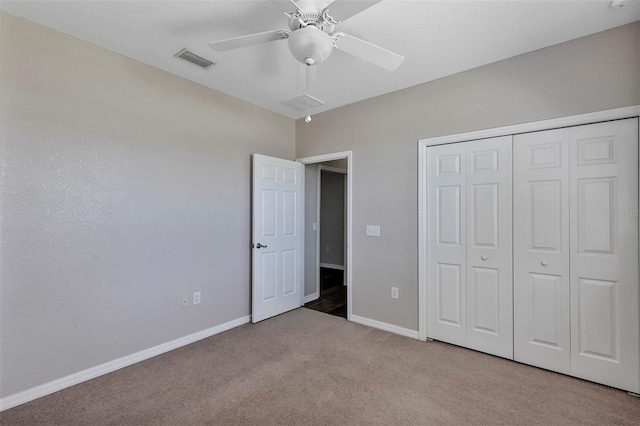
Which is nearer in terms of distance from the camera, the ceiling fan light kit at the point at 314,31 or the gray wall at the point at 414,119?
the ceiling fan light kit at the point at 314,31

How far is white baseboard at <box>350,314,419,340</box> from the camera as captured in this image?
2993mm

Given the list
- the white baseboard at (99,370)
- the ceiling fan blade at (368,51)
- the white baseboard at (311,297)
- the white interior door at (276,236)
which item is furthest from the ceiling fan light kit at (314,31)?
the white baseboard at (311,297)

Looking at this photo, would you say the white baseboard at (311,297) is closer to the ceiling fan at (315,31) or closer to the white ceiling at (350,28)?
the white ceiling at (350,28)

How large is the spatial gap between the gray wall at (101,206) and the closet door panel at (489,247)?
8.13 feet

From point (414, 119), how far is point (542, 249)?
5.43 feet

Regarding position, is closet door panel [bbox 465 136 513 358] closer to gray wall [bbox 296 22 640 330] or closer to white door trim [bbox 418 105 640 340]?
white door trim [bbox 418 105 640 340]

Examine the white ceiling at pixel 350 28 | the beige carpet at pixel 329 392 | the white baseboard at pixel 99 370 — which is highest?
the white ceiling at pixel 350 28

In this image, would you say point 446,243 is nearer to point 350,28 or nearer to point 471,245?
point 471,245

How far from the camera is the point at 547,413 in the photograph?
6.07ft

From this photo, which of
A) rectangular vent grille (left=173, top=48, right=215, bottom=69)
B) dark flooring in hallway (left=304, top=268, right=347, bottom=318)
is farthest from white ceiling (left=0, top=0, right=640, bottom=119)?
dark flooring in hallway (left=304, top=268, right=347, bottom=318)

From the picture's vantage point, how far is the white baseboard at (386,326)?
2.99 m

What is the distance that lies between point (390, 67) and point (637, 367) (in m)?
2.70

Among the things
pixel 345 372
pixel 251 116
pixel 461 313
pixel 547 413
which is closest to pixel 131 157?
pixel 251 116

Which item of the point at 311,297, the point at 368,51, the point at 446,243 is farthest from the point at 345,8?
the point at 311,297
